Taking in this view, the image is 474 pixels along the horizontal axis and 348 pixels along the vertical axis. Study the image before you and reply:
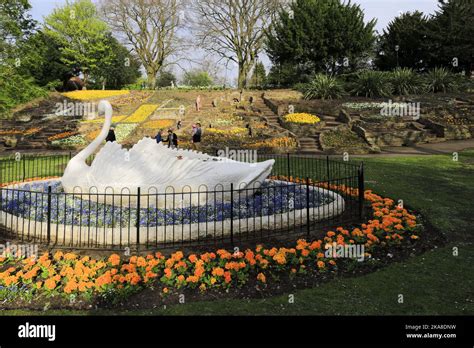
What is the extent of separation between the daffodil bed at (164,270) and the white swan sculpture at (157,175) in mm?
1897

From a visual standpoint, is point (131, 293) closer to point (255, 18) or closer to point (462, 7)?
point (462, 7)

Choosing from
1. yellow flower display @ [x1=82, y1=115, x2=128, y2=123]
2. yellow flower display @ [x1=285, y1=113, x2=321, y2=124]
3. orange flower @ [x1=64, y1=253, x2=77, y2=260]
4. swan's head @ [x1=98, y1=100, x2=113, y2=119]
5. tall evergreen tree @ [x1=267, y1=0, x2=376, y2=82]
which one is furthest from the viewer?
tall evergreen tree @ [x1=267, y1=0, x2=376, y2=82]

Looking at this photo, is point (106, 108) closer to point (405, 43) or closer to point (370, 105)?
point (370, 105)

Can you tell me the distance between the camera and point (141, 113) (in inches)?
1204

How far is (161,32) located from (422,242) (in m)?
50.9

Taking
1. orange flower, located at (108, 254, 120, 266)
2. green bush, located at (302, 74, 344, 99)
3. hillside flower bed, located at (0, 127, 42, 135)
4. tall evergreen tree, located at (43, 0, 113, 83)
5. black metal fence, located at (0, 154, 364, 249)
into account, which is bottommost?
orange flower, located at (108, 254, 120, 266)

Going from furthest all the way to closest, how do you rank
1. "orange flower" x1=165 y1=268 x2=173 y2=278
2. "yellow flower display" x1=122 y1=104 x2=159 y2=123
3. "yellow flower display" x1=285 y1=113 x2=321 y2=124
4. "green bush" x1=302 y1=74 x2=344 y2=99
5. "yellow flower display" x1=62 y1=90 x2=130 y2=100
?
"yellow flower display" x1=62 y1=90 x2=130 y2=100 → "green bush" x1=302 y1=74 x2=344 y2=99 → "yellow flower display" x1=122 y1=104 x2=159 y2=123 → "yellow flower display" x1=285 y1=113 x2=321 y2=124 → "orange flower" x1=165 y1=268 x2=173 y2=278

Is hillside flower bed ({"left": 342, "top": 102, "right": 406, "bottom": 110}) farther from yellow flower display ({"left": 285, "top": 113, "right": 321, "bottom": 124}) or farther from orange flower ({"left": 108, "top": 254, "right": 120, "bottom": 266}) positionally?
orange flower ({"left": 108, "top": 254, "right": 120, "bottom": 266})

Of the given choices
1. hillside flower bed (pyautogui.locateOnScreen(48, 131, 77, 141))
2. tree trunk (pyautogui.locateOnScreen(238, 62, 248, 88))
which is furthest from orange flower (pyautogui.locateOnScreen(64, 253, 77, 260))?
tree trunk (pyautogui.locateOnScreen(238, 62, 248, 88))

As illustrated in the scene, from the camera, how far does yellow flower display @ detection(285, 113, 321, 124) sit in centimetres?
2422

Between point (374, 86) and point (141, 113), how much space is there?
20.2 metres

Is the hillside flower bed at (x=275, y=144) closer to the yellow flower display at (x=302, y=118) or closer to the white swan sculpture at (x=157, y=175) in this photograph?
the yellow flower display at (x=302, y=118)

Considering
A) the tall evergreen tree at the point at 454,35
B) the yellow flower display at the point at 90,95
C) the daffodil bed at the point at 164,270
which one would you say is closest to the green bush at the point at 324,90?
the tall evergreen tree at the point at 454,35

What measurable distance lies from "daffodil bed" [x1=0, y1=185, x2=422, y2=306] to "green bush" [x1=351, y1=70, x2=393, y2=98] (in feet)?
84.6
